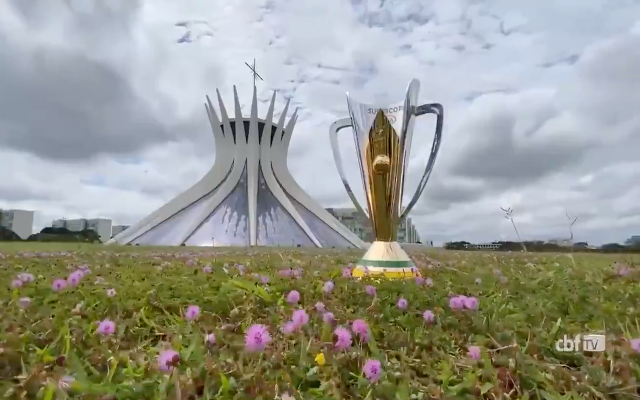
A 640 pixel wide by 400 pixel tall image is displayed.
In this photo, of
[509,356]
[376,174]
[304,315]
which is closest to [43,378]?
[304,315]

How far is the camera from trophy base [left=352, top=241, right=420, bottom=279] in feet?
9.56

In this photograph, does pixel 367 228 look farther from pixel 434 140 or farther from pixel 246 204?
pixel 246 204

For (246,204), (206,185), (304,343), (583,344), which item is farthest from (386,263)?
(206,185)

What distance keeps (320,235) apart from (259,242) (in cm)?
286

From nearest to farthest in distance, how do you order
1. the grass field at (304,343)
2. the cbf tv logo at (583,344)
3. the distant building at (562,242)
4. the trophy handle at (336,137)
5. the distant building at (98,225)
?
the grass field at (304,343)
the cbf tv logo at (583,344)
the distant building at (562,242)
the trophy handle at (336,137)
the distant building at (98,225)

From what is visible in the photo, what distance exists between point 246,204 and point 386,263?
638 inches

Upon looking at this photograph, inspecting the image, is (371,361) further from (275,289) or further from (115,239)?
(115,239)

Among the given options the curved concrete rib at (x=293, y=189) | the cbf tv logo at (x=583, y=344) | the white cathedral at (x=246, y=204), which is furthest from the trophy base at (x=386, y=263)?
the curved concrete rib at (x=293, y=189)

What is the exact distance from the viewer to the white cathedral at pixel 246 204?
17.1m

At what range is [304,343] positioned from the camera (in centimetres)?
111

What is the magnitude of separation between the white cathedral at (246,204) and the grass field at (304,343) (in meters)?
14.9

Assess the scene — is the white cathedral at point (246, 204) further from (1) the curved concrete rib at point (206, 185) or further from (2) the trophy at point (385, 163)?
(2) the trophy at point (385, 163)

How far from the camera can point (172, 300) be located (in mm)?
1595

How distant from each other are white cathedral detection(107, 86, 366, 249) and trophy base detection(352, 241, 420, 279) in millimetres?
13402
